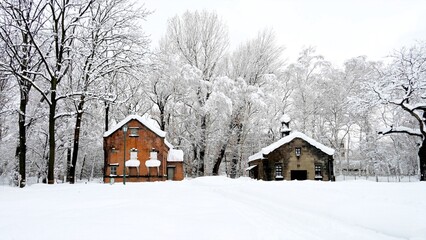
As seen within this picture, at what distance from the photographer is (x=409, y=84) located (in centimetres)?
2502

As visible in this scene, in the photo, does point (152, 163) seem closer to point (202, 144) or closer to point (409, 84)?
point (202, 144)

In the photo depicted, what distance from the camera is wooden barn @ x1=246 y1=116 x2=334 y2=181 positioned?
115 feet

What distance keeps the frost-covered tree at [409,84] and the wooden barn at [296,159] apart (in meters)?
8.78

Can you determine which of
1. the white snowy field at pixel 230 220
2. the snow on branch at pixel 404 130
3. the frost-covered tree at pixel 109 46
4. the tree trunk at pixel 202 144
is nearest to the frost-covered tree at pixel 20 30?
the frost-covered tree at pixel 109 46

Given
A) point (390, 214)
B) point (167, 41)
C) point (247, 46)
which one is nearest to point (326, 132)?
point (247, 46)

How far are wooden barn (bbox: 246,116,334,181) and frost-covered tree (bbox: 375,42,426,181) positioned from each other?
28.8 ft

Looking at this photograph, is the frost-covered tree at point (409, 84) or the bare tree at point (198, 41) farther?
the bare tree at point (198, 41)

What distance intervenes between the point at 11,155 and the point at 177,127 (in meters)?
19.6

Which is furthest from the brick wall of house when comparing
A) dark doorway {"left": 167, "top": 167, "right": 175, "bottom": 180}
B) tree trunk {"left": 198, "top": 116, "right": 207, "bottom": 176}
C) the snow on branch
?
the snow on branch

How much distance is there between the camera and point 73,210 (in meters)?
7.74

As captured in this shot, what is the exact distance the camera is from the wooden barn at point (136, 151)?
112 ft

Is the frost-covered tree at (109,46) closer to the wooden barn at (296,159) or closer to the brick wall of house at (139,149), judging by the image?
the brick wall of house at (139,149)

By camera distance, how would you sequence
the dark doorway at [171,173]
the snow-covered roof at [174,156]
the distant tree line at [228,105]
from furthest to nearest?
the dark doorway at [171,173]
the snow-covered roof at [174,156]
the distant tree line at [228,105]

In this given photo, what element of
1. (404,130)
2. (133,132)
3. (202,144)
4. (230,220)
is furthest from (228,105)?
(230,220)
